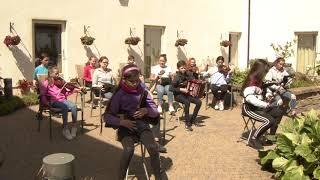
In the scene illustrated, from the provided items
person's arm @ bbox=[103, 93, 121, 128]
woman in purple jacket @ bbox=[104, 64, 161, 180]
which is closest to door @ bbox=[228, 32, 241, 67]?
woman in purple jacket @ bbox=[104, 64, 161, 180]

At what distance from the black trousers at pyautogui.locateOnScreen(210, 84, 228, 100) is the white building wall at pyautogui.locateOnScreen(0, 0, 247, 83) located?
330 cm

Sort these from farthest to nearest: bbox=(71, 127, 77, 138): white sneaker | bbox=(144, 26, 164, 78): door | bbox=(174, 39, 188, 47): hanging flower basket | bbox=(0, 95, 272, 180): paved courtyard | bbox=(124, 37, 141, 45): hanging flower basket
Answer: bbox=(174, 39, 188, 47): hanging flower basket → bbox=(144, 26, 164, 78): door → bbox=(124, 37, 141, 45): hanging flower basket → bbox=(71, 127, 77, 138): white sneaker → bbox=(0, 95, 272, 180): paved courtyard

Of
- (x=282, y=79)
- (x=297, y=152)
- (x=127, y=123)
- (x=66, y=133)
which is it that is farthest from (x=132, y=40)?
(x=297, y=152)

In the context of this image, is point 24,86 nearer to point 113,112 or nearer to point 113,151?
point 113,151

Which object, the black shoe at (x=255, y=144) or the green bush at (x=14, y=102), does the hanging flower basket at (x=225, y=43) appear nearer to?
the green bush at (x=14, y=102)

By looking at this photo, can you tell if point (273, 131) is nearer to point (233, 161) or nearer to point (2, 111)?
point (233, 161)

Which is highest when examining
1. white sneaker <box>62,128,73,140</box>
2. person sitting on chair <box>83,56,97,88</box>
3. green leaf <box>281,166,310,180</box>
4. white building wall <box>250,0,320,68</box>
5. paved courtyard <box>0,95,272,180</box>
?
white building wall <box>250,0,320,68</box>

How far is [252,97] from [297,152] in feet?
6.86

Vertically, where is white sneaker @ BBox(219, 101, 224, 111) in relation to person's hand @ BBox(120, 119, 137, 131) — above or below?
below

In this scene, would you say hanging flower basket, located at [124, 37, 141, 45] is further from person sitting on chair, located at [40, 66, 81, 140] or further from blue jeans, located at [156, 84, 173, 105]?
person sitting on chair, located at [40, 66, 81, 140]

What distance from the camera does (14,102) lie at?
1116 cm

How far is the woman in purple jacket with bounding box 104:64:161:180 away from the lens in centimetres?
594

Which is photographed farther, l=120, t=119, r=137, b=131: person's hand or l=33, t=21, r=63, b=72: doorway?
l=33, t=21, r=63, b=72: doorway

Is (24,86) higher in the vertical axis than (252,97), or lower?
lower
